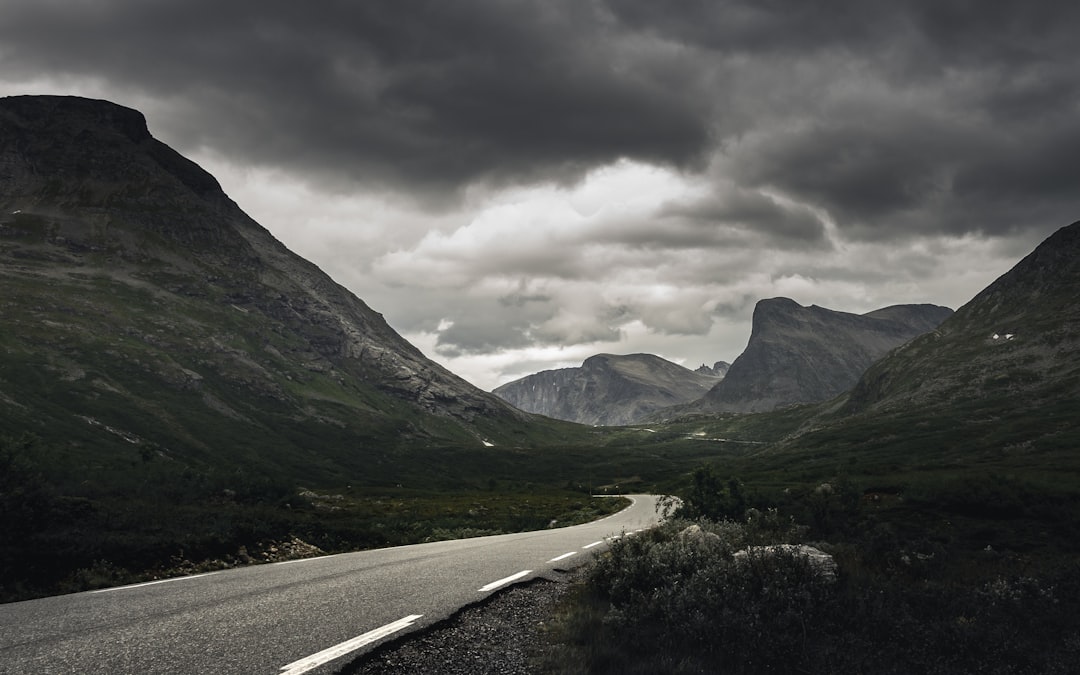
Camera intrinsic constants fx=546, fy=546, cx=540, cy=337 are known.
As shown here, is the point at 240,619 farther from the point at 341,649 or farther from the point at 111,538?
the point at 111,538

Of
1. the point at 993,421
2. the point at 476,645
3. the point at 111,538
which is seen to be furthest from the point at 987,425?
the point at 111,538

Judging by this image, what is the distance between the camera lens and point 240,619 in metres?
8.20

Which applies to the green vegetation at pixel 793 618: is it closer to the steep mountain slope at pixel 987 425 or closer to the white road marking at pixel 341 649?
the white road marking at pixel 341 649

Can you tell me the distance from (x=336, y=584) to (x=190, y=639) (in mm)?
4429

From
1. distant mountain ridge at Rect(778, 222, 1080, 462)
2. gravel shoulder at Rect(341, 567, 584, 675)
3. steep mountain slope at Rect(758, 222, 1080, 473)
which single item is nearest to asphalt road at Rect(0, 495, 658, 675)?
gravel shoulder at Rect(341, 567, 584, 675)

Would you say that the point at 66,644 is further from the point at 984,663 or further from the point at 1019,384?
the point at 1019,384

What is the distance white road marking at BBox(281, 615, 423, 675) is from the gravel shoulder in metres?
0.25

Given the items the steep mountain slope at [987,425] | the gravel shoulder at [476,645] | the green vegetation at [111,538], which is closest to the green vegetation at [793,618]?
the gravel shoulder at [476,645]

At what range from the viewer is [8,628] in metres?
7.84

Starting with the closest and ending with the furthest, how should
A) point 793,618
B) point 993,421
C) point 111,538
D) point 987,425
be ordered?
point 793,618 → point 111,538 → point 987,425 → point 993,421

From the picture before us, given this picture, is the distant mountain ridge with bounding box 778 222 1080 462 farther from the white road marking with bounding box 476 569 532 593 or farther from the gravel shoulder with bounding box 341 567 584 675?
the gravel shoulder with bounding box 341 567 584 675

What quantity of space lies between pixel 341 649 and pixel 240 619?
8.51 ft

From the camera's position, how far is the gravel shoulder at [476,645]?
6.75 m

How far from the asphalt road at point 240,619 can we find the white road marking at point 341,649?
13 millimetres
